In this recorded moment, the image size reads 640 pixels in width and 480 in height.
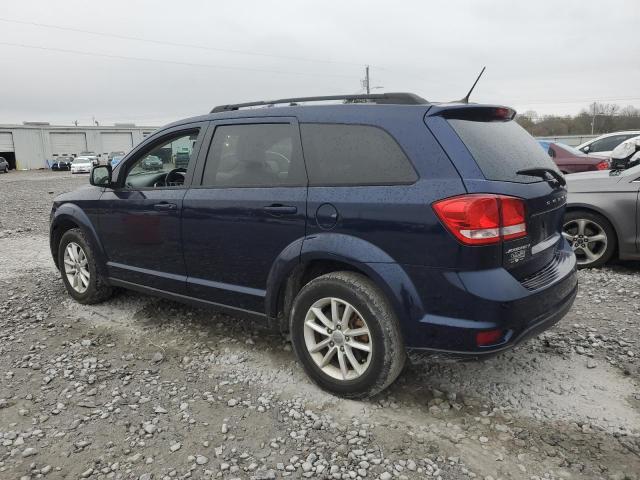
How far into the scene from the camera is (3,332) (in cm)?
441

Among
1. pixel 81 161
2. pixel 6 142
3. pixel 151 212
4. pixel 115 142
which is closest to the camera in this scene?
pixel 151 212

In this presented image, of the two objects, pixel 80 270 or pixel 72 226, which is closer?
pixel 80 270

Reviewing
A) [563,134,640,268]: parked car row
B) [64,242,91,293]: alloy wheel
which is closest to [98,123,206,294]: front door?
[64,242,91,293]: alloy wheel

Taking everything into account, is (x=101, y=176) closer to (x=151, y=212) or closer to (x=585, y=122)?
(x=151, y=212)

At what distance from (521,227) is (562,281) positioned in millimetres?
579

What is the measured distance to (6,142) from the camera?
52.5 m

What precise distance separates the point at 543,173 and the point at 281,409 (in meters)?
2.15

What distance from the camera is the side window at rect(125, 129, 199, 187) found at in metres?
4.19

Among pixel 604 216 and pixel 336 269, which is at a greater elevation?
pixel 336 269

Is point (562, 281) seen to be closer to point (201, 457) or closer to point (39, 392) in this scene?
point (201, 457)

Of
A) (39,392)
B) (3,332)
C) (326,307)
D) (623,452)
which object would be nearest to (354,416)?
(326,307)

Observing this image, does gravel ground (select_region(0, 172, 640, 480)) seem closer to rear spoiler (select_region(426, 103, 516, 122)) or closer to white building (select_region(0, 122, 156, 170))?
rear spoiler (select_region(426, 103, 516, 122))

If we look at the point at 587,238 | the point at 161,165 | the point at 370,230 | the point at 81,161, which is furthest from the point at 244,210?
the point at 81,161

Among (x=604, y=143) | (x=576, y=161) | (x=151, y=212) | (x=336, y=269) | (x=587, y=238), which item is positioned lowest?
(x=587, y=238)
